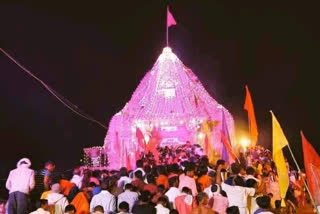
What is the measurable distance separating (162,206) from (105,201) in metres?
1.32

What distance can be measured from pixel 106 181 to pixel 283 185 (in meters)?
3.41

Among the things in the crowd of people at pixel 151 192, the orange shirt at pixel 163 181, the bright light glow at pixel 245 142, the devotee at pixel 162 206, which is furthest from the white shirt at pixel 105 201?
the bright light glow at pixel 245 142

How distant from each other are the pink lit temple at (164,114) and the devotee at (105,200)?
13420mm

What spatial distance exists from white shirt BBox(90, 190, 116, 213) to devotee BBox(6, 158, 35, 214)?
1.69 m

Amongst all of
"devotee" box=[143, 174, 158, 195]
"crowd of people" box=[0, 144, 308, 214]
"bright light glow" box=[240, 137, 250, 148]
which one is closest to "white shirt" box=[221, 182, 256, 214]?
"crowd of people" box=[0, 144, 308, 214]

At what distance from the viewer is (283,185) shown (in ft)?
27.4

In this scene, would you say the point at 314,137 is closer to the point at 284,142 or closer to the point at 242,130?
the point at 242,130

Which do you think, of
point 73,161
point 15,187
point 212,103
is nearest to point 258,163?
point 15,187

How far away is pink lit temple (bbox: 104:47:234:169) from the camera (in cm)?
2316

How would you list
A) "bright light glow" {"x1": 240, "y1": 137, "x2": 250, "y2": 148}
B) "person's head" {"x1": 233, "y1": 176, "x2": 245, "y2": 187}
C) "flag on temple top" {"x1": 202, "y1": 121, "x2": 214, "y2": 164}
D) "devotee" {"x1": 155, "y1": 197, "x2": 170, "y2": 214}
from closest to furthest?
"devotee" {"x1": 155, "y1": 197, "x2": 170, "y2": 214} → "person's head" {"x1": 233, "y1": 176, "x2": 245, "y2": 187} → "flag on temple top" {"x1": 202, "y1": 121, "x2": 214, "y2": 164} → "bright light glow" {"x1": 240, "y1": 137, "x2": 250, "y2": 148}

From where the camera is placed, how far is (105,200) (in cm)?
902

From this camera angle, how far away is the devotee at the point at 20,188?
9781 millimetres

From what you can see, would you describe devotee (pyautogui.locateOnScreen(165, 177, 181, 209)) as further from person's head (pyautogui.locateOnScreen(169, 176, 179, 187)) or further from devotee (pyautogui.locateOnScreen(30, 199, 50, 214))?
devotee (pyautogui.locateOnScreen(30, 199, 50, 214))

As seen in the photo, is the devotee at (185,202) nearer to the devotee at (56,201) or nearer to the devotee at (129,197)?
the devotee at (129,197)
